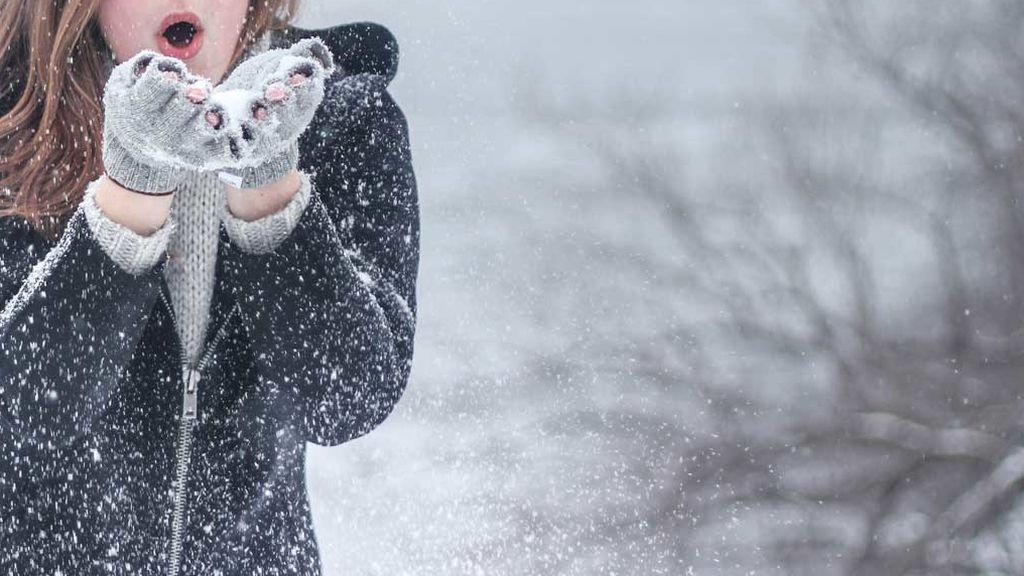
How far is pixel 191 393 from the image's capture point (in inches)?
48.8

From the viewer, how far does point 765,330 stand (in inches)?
482

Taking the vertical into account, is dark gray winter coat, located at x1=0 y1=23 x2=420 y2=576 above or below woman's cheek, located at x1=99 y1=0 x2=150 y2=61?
below

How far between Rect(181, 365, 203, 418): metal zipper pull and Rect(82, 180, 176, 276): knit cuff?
11 cm

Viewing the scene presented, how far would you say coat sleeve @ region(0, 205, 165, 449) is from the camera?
1160 millimetres

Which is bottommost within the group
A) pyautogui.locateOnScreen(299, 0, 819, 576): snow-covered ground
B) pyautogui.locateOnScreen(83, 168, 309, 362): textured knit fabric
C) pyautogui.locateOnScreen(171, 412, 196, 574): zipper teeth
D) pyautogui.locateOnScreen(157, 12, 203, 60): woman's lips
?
pyautogui.locateOnScreen(299, 0, 819, 576): snow-covered ground

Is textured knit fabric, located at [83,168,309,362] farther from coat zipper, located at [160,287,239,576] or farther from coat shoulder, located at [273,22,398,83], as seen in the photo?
coat shoulder, located at [273,22,398,83]

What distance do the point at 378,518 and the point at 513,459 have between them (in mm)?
1649

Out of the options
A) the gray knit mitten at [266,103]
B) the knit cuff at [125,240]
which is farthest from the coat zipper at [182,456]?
the gray knit mitten at [266,103]

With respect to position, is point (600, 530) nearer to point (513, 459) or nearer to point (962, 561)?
point (513, 459)

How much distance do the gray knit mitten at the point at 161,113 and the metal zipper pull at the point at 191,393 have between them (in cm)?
23

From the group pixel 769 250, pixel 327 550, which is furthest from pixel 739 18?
pixel 327 550

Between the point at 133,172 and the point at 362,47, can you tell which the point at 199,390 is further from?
the point at 362,47

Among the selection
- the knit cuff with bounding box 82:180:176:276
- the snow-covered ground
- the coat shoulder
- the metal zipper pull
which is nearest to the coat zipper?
the metal zipper pull

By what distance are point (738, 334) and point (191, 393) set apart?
11.2 metres
